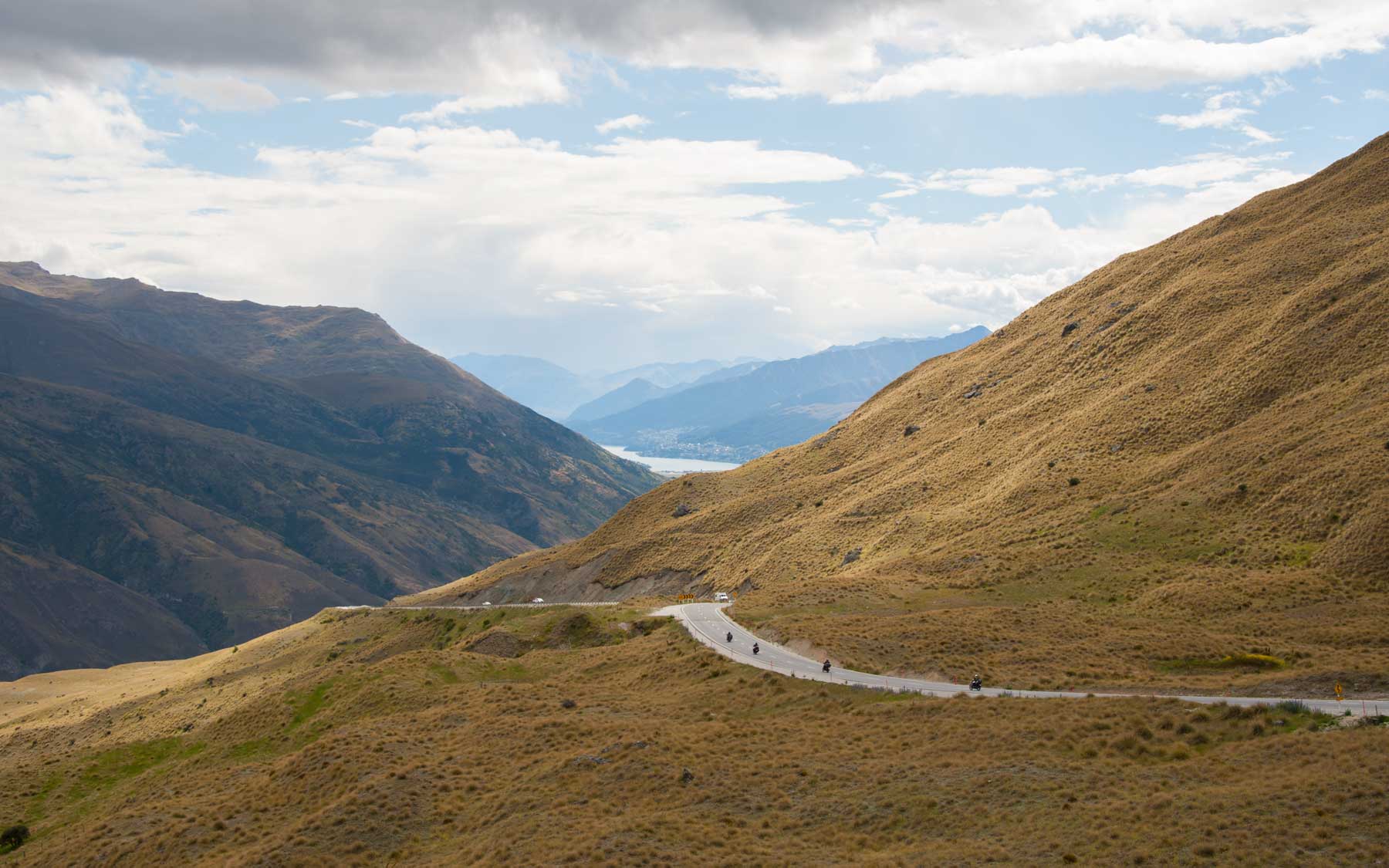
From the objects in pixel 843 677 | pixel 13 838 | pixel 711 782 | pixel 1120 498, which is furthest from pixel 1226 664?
pixel 13 838

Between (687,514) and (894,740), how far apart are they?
9055cm

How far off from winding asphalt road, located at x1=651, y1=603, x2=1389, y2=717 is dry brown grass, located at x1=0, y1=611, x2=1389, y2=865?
171 cm

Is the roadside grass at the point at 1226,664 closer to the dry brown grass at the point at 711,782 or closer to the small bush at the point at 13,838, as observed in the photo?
the dry brown grass at the point at 711,782

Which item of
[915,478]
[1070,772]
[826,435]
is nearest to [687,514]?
[826,435]

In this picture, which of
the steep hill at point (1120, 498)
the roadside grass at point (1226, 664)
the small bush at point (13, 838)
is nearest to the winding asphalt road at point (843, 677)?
the steep hill at point (1120, 498)

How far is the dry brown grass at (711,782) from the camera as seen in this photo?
976 inches

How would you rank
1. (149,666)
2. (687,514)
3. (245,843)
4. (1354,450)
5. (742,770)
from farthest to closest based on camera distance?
(149,666)
(687,514)
(1354,450)
(245,843)
(742,770)

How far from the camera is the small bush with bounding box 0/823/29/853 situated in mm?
47844

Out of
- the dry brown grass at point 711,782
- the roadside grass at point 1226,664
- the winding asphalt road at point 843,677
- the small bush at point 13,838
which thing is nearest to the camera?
the dry brown grass at point 711,782

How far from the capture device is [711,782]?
32.5 metres

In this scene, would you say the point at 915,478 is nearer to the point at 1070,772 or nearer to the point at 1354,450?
the point at 1354,450

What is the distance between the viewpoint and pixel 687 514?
12425 centimetres

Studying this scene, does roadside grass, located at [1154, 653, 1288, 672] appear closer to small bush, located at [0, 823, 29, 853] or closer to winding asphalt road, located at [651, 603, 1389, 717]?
winding asphalt road, located at [651, 603, 1389, 717]

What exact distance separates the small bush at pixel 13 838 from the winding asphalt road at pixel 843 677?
124 feet
